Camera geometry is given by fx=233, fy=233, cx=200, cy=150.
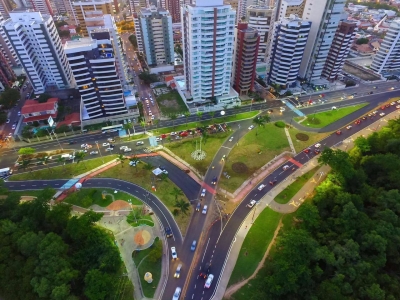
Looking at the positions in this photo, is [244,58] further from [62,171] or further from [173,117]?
[62,171]

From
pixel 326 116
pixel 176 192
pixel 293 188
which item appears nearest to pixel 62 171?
pixel 176 192

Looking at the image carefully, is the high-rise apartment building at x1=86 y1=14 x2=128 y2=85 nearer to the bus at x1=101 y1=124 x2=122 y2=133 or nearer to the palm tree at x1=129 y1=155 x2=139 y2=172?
the bus at x1=101 y1=124 x2=122 y2=133

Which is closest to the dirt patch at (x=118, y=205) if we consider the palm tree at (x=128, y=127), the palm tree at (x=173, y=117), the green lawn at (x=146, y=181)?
the green lawn at (x=146, y=181)

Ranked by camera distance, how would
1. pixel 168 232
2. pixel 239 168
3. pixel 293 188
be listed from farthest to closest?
1. pixel 239 168
2. pixel 293 188
3. pixel 168 232

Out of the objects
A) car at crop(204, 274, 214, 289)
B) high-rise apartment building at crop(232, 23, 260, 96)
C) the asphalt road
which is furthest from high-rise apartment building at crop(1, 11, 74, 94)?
car at crop(204, 274, 214, 289)

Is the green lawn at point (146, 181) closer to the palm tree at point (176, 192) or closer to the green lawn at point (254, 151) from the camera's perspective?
the palm tree at point (176, 192)

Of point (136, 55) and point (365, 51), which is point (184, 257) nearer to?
point (136, 55)
